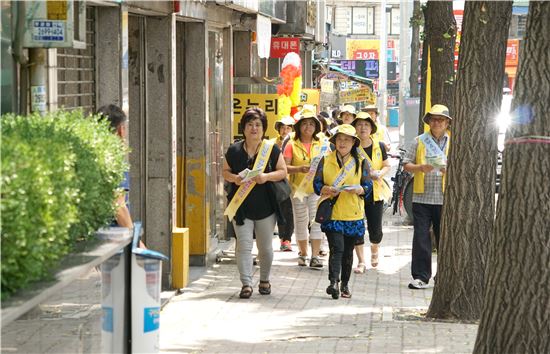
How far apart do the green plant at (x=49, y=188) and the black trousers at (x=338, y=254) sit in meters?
6.13

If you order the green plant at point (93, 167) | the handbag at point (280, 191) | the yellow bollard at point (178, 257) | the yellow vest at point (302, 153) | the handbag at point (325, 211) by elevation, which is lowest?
the yellow bollard at point (178, 257)

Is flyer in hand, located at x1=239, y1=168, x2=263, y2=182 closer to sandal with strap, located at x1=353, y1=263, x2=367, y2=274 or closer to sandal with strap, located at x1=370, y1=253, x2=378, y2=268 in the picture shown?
Answer: sandal with strap, located at x1=353, y1=263, x2=367, y2=274

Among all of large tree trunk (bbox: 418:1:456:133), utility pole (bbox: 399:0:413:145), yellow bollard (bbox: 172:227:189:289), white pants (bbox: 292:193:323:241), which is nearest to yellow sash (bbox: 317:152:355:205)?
yellow bollard (bbox: 172:227:189:289)

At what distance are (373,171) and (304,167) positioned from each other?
81cm

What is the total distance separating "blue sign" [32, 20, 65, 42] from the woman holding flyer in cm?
500

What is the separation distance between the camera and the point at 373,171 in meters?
15.1

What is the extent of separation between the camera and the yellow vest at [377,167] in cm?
1509

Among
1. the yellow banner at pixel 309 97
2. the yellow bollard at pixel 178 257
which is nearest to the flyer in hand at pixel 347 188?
the yellow bollard at pixel 178 257

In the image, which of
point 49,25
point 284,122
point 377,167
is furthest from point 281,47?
point 49,25

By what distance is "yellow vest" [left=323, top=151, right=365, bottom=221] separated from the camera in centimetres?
1284

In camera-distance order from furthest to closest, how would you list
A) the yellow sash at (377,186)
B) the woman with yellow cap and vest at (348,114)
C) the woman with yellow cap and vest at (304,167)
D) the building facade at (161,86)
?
the woman with yellow cap and vest at (348,114) → the woman with yellow cap and vest at (304,167) → the yellow sash at (377,186) → the building facade at (161,86)

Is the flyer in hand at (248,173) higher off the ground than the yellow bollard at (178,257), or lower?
higher

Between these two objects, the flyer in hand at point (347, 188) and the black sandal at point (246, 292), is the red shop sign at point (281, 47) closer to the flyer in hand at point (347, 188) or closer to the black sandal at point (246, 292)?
the flyer in hand at point (347, 188)

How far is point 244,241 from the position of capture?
1284cm
